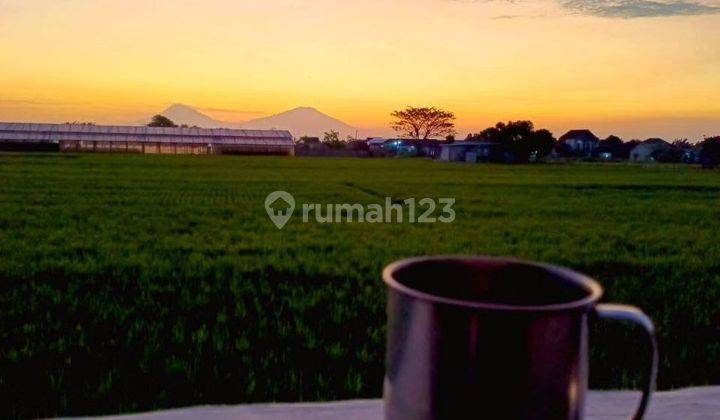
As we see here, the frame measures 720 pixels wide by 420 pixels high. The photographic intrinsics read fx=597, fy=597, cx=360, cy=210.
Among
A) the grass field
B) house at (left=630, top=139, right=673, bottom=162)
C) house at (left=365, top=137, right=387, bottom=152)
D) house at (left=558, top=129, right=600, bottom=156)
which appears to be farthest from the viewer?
house at (left=558, top=129, right=600, bottom=156)

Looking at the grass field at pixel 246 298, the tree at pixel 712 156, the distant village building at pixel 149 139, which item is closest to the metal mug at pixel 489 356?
the grass field at pixel 246 298

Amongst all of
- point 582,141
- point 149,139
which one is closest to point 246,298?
point 149,139

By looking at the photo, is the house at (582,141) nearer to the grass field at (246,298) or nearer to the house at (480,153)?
the house at (480,153)

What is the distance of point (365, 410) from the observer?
104 centimetres

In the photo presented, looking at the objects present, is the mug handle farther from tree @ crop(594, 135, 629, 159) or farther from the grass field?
tree @ crop(594, 135, 629, 159)

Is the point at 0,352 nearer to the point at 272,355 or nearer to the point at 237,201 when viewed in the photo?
the point at 272,355

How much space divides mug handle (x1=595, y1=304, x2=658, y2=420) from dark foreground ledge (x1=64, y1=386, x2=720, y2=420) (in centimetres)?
31

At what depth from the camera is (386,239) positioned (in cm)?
883

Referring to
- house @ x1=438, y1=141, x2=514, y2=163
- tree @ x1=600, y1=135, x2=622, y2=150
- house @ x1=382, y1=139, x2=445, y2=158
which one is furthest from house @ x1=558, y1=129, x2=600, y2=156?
house @ x1=438, y1=141, x2=514, y2=163

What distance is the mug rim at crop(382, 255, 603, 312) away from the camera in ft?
1.98

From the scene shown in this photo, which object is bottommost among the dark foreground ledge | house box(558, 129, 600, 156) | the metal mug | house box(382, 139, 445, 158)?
the dark foreground ledge

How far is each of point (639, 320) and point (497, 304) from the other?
16 cm

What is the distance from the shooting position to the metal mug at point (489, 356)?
23.7 inches

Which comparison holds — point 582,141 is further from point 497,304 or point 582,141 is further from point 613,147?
point 497,304
